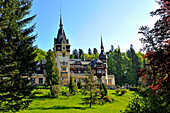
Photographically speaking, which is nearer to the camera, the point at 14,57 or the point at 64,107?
the point at 14,57

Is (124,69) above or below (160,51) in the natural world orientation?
above

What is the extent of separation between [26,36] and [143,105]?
11541 mm

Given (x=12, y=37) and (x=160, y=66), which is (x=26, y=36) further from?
(x=160, y=66)

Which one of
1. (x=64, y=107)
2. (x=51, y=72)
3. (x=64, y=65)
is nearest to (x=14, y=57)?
(x=64, y=107)

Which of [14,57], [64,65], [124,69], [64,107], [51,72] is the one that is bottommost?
[64,107]

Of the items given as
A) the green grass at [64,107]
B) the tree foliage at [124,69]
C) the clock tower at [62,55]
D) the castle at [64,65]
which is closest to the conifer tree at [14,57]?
the green grass at [64,107]

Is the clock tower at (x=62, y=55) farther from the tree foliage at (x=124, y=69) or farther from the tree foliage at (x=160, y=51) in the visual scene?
the tree foliage at (x=160, y=51)

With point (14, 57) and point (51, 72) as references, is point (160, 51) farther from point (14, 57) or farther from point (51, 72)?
point (51, 72)

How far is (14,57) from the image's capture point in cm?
1352

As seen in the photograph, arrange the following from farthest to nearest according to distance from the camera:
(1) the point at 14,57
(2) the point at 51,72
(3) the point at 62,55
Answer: (3) the point at 62,55, (2) the point at 51,72, (1) the point at 14,57

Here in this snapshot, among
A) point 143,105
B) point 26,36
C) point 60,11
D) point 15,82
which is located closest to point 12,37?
point 26,36

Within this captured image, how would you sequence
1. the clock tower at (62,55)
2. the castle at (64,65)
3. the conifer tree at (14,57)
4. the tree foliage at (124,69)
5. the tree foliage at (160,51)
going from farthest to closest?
the tree foliage at (124,69), the clock tower at (62,55), the castle at (64,65), the conifer tree at (14,57), the tree foliage at (160,51)

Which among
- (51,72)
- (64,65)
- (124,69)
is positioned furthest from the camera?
(124,69)

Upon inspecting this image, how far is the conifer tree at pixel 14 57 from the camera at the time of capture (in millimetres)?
12922
